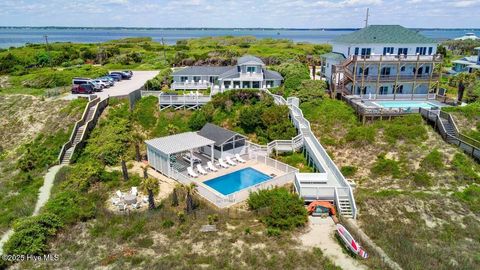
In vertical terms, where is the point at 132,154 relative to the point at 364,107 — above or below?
below

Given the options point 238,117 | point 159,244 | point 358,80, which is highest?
point 358,80

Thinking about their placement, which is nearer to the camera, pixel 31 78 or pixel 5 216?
pixel 5 216

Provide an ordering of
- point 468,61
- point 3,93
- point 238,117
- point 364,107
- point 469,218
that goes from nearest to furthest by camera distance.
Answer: point 469,218
point 364,107
point 238,117
point 3,93
point 468,61

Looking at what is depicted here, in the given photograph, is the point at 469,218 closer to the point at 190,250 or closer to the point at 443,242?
the point at 443,242

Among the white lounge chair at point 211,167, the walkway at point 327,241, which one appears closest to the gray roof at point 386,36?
the white lounge chair at point 211,167

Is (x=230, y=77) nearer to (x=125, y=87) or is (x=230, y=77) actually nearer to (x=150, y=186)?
(x=125, y=87)

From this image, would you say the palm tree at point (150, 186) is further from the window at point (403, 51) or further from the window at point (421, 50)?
the window at point (421, 50)

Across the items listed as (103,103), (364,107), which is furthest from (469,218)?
(103,103)
